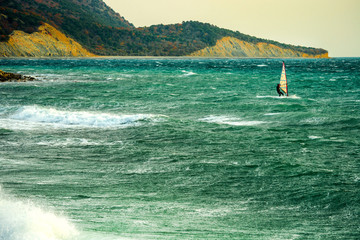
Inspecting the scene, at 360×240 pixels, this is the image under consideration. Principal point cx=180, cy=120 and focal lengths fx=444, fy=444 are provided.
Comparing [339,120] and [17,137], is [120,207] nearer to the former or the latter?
[17,137]

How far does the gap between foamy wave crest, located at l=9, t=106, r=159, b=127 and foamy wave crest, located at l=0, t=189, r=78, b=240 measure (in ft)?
51.6

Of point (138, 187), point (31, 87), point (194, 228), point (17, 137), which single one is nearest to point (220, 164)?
point (138, 187)

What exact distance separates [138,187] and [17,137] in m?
10.1

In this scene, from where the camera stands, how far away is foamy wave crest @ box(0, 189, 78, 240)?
8.14m

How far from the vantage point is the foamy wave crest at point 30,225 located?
8.14 metres

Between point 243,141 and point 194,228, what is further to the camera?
point 243,141

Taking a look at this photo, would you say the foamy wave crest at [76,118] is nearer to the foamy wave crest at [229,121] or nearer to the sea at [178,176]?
the sea at [178,176]

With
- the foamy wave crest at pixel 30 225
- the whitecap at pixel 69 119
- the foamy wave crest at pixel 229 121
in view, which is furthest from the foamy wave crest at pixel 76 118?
the foamy wave crest at pixel 30 225

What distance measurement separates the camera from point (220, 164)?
642 inches

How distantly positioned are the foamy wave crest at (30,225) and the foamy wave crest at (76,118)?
51.6 ft

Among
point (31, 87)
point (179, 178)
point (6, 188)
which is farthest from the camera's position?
point (31, 87)

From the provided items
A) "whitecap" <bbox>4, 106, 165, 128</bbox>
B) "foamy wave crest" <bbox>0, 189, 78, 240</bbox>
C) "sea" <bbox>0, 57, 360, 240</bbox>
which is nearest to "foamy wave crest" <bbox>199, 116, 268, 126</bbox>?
"sea" <bbox>0, 57, 360, 240</bbox>

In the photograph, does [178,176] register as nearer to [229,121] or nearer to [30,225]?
[30,225]

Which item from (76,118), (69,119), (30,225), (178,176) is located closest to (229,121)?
(76,118)
